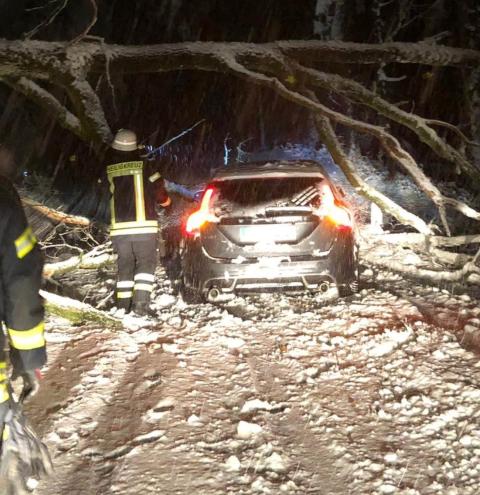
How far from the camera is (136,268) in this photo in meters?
5.98

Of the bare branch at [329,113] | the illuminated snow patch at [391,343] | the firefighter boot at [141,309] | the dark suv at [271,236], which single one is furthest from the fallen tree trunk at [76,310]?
the bare branch at [329,113]

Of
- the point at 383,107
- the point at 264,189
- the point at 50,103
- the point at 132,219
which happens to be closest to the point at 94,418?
the point at 132,219

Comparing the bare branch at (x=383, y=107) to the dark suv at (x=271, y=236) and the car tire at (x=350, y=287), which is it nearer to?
the dark suv at (x=271, y=236)

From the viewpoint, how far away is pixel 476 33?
1156cm

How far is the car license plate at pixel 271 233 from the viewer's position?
560 cm

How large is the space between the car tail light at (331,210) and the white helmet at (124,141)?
204 centimetres

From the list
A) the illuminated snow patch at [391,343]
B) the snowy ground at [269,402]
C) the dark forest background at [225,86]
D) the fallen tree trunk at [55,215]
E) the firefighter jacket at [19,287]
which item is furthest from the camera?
the dark forest background at [225,86]

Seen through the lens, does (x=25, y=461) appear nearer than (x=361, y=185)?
Yes

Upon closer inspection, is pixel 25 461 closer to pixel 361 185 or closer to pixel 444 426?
pixel 444 426

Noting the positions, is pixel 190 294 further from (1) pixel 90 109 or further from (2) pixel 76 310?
(1) pixel 90 109

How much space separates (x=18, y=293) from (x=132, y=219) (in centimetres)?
329

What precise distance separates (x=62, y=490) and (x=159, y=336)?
2.37m

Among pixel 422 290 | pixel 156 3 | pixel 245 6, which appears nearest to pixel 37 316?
pixel 422 290

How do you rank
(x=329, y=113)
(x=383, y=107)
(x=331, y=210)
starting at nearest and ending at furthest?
(x=331, y=210)
(x=329, y=113)
(x=383, y=107)
